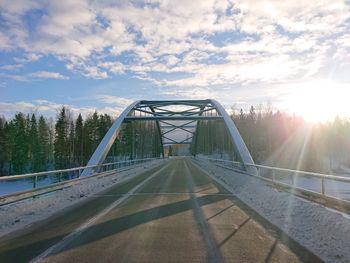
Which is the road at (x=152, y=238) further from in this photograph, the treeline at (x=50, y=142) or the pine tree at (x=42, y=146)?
the pine tree at (x=42, y=146)

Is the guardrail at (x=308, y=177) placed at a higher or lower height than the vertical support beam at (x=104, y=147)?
lower

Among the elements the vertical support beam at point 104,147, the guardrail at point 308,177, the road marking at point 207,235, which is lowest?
the road marking at point 207,235

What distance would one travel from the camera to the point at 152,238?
286 inches

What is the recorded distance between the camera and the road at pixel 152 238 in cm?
592

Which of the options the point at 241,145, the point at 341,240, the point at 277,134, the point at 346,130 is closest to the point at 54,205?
the point at 341,240

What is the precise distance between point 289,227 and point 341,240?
1782mm

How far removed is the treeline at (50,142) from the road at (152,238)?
6097 cm

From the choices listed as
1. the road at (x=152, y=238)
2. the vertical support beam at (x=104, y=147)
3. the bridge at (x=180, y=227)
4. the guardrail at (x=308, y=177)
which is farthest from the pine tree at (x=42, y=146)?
the road at (x=152, y=238)

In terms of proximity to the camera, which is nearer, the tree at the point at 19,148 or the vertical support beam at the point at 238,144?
the vertical support beam at the point at 238,144

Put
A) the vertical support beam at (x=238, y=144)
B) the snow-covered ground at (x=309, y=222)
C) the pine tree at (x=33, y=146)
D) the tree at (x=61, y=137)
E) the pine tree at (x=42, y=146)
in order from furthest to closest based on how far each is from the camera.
Result: the pine tree at (x=42, y=146)
the pine tree at (x=33, y=146)
the tree at (x=61, y=137)
the vertical support beam at (x=238, y=144)
the snow-covered ground at (x=309, y=222)

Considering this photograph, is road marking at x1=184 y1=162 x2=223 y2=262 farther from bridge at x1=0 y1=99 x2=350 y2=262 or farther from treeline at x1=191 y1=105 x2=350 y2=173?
treeline at x1=191 y1=105 x2=350 y2=173

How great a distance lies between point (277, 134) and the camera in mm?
91000

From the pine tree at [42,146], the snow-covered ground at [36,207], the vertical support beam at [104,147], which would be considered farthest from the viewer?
the pine tree at [42,146]

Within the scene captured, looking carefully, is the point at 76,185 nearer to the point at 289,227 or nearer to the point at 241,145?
the point at 289,227
